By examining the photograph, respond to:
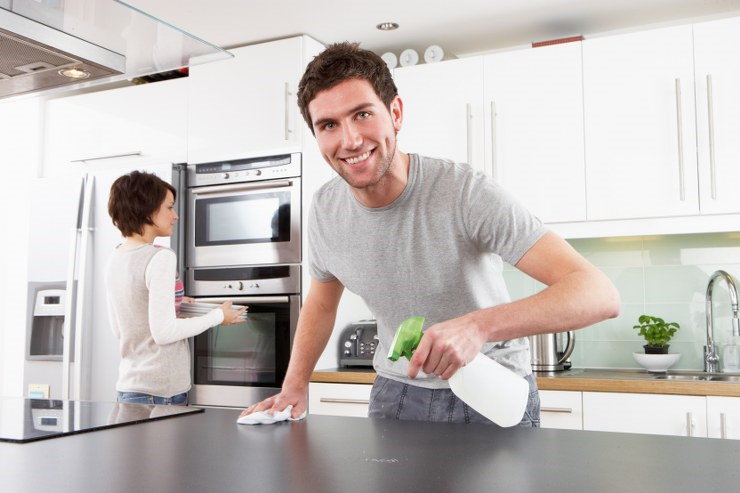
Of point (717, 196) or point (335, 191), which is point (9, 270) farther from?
point (717, 196)

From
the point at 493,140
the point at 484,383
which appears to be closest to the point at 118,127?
the point at 493,140

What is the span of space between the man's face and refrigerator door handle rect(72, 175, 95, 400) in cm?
215

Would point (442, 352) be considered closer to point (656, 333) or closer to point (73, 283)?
point (656, 333)

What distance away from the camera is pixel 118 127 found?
3492 millimetres

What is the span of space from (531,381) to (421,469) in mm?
785

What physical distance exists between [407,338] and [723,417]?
1.64 meters

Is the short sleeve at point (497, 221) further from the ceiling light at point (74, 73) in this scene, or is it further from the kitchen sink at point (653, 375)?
the kitchen sink at point (653, 375)

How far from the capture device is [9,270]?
12.6 ft

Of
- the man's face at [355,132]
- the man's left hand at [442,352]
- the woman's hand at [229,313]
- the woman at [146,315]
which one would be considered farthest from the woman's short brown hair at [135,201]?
the man's left hand at [442,352]

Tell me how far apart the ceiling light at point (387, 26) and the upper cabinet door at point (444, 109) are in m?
0.17

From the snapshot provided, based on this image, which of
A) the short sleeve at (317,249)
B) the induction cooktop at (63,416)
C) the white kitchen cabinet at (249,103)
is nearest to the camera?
the induction cooktop at (63,416)

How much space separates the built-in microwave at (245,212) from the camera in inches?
120

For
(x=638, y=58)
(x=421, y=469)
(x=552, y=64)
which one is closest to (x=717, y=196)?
(x=638, y=58)

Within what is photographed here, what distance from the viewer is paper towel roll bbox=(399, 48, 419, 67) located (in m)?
3.18
